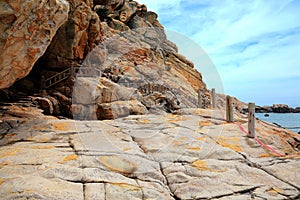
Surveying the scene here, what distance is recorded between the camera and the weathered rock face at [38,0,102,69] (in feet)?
44.2

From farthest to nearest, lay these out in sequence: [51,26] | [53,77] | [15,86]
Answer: [53,77]
[15,86]
[51,26]

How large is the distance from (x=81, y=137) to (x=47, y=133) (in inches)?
40.4

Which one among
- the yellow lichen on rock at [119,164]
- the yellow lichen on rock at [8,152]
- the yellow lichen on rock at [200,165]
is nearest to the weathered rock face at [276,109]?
the yellow lichen on rock at [200,165]

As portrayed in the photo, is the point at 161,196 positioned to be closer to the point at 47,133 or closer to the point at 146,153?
the point at 146,153

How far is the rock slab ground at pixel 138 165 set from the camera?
334cm

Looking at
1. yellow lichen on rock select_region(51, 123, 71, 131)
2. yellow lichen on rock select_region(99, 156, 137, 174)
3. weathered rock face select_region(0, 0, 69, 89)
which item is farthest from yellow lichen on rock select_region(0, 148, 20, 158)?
weathered rock face select_region(0, 0, 69, 89)

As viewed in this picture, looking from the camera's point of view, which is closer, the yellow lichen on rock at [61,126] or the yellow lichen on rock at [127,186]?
the yellow lichen on rock at [127,186]

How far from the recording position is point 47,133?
604 cm

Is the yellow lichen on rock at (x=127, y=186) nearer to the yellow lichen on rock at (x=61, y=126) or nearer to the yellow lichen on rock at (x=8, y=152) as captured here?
the yellow lichen on rock at (x=8, y=152)

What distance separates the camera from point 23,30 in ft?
19.2

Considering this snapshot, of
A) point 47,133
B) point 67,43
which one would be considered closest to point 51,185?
point 47,133

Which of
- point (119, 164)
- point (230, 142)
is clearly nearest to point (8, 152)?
point (119, 164)

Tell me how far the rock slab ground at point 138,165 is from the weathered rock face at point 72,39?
8.19m

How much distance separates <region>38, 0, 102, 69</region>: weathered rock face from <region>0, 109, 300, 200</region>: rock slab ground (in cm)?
819
